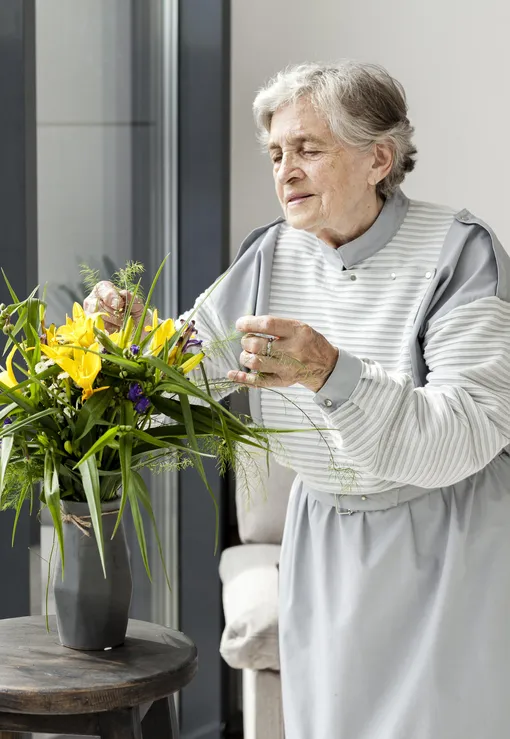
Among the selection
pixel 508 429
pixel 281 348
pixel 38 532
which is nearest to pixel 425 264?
pixel 508 429

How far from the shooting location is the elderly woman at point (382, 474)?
4.75 feet

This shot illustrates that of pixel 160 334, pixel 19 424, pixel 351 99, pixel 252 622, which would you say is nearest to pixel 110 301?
pixel 160 334

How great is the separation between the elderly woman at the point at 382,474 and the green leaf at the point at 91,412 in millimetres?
267

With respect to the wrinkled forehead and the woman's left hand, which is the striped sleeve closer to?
the woman's left hand

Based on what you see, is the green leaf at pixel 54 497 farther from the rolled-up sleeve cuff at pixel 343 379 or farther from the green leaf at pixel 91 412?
the rolled-up sleeve cuff at pixel 343 379

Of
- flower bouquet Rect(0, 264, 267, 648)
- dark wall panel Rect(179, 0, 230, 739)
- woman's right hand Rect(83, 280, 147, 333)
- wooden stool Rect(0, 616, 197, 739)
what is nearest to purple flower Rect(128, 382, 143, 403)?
flower bouquet Rect(0, 264, 267, 648)

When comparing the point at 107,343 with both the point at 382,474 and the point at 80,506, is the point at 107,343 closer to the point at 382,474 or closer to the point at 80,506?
the point at 80,506

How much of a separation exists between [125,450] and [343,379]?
1.00 ft

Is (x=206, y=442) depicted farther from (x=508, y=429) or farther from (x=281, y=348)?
(x=508, y=429)

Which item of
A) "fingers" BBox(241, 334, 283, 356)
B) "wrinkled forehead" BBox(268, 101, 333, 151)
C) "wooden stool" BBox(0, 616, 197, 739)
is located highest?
"wrinkled forehead" BBox(268, 101, 333, 151)

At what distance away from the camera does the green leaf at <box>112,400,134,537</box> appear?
1.12 meters

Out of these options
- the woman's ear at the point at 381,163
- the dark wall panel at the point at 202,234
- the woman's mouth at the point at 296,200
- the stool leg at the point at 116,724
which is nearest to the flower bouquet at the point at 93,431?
the stool leg at the point at 116,724

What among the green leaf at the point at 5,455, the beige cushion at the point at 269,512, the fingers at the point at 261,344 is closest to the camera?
the green leaf at the point at 5,455

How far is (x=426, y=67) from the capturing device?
9.51 ft
